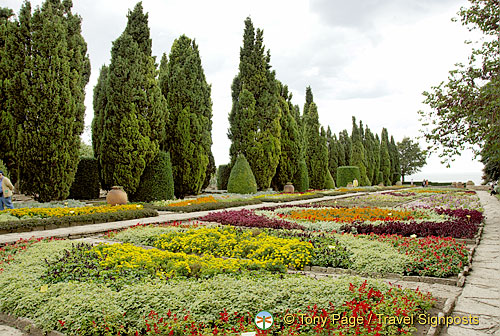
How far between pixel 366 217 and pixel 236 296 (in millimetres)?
7107

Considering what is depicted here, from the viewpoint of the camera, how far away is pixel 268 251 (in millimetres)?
5250

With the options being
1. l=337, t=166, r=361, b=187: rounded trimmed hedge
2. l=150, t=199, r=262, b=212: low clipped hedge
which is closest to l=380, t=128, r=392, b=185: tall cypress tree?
l=337, t=166, r=361, b=187: rounded trimmed hedge

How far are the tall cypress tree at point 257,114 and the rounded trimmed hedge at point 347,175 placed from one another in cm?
1401

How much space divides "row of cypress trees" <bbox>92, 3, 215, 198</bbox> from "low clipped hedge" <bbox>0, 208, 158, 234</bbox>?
5.50 metres

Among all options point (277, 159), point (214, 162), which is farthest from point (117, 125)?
point (277, 159)

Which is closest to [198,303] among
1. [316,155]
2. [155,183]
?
[155,183]

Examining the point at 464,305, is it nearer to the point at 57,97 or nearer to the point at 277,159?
the point at 57,97

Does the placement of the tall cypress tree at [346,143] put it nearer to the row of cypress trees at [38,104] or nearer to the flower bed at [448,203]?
the flower bed at [448,203]

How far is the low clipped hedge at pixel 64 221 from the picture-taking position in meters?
7.51

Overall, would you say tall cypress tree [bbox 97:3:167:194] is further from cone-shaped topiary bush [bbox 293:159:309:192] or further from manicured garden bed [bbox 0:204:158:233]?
cone-shaped topiary bush [bbox 293:159:309:192]

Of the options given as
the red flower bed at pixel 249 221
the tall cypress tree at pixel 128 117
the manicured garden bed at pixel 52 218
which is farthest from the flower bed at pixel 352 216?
the tall cypress tree at pixel 128 117

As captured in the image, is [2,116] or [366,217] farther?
[2,116]

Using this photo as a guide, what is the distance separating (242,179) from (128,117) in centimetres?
703
